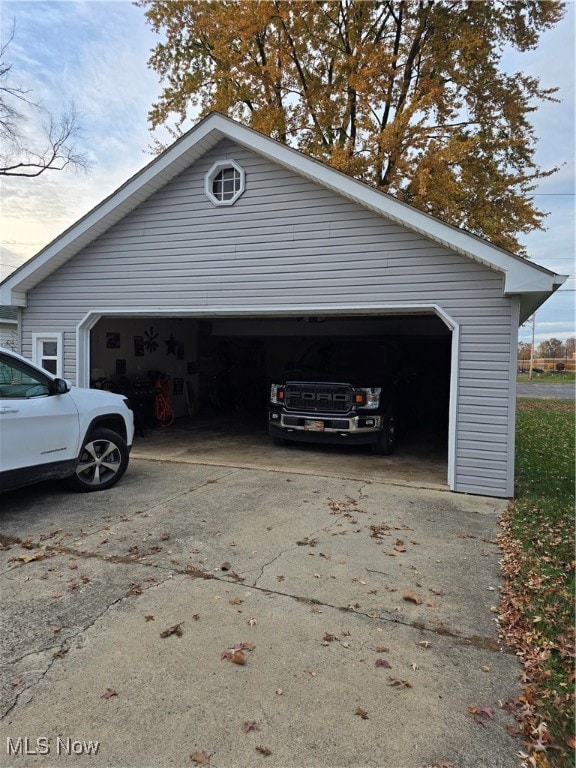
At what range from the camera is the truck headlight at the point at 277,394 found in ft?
29.1

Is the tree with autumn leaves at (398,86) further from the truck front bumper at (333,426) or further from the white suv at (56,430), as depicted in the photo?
the white suv at (56,430)

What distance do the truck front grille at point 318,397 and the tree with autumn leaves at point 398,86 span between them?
769 cm

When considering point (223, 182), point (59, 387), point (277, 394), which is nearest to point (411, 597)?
point (59, 387)

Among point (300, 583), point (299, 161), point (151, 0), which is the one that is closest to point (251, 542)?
point (300, 583)

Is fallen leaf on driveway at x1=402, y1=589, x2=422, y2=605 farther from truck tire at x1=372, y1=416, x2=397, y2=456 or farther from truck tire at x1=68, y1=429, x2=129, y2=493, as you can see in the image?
truck tire at x1=372, y1=416, x2=397, y2=456

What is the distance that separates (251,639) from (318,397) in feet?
18.5

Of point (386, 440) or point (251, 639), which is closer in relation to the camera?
point (251, 639)

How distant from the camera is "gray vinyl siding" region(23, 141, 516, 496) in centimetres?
643

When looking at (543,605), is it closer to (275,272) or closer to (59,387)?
(59,387)

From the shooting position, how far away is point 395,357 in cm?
995

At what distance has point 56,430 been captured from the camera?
547cm

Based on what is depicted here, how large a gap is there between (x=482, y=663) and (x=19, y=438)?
4.45 meters

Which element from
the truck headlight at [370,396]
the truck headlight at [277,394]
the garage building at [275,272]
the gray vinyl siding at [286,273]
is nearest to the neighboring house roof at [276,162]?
the garage building at [275,272]

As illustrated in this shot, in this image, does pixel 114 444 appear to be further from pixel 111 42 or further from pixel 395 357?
pixel 111 42
